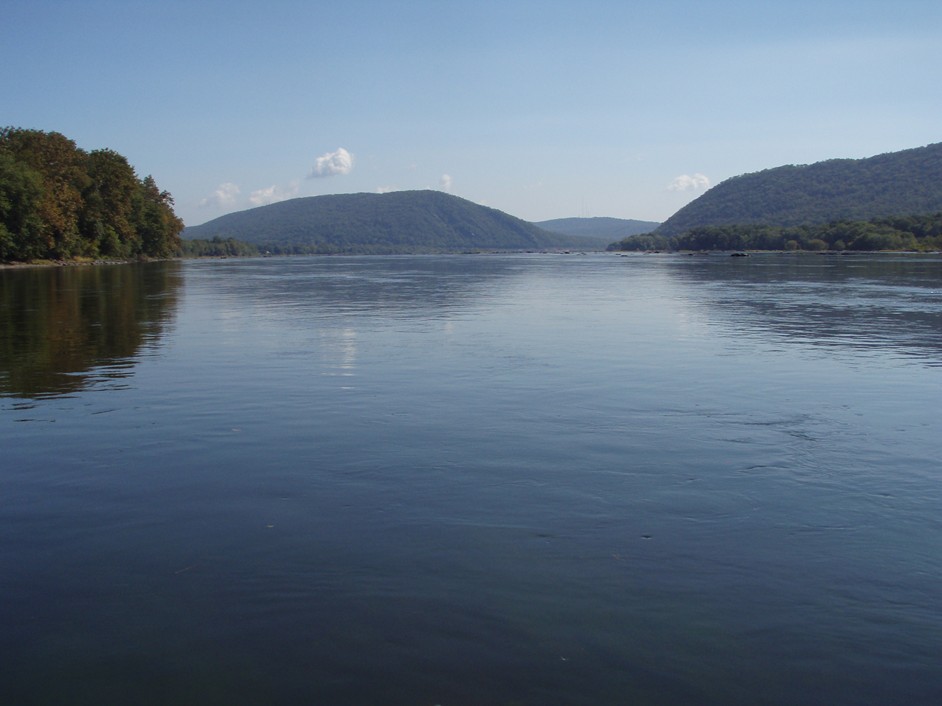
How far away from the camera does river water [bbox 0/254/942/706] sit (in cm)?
518

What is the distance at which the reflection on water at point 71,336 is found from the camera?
16016 millimetres

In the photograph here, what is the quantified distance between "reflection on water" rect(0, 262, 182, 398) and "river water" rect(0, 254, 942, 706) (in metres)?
0.34

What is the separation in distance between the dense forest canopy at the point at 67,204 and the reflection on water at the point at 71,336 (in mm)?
44547

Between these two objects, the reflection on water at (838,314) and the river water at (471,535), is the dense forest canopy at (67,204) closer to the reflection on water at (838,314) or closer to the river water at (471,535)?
the reflection on water at (838,314)

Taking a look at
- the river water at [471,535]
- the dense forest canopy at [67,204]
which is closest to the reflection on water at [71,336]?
the river water at [471,535]

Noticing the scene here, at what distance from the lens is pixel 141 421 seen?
1209cm

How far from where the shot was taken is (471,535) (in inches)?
289

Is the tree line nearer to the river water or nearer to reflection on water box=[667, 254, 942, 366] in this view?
reflection on water box=[667, 254, 942, 366]

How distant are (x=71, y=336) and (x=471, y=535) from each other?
19276 millimetres

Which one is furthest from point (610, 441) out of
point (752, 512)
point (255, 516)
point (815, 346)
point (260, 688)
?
point (815, 346)

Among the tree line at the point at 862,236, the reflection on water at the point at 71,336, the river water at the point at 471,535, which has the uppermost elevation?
the tree line at the point at 862,236

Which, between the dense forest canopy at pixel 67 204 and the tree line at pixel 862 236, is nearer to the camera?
the dense forest canopy at pixel 67 204

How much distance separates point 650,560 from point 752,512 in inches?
68.3

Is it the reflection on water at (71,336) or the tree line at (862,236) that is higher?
the tree line at (862,236)
